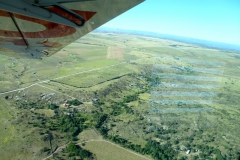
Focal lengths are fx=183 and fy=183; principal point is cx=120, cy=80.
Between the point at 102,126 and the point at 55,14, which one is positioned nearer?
the point at 55,14

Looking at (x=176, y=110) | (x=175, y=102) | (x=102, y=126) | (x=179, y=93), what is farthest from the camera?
(x=179, y=93)

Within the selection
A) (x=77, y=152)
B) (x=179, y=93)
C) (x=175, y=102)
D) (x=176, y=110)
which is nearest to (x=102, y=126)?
(x=77, y=152)

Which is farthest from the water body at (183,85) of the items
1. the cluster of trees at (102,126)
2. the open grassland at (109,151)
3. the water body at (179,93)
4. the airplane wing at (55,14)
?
the airplane wing at (55,14)

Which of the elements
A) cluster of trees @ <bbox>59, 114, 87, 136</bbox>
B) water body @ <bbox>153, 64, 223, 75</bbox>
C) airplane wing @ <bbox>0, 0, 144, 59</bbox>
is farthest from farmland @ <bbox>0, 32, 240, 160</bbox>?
airplane wing @ <bbox>0, 0, 144, 59</bbox>

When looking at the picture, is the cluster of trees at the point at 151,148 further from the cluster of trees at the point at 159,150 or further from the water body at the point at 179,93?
the water body at the point at 179,93

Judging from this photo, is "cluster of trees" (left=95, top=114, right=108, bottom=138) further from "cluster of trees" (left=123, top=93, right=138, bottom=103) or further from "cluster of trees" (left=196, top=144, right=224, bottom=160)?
"cluster of trees" (left=196, top=144, right=224, bottom=160)

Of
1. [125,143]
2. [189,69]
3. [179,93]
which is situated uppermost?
[189,69]

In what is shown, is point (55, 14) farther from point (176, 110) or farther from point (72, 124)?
point (176, 110)
